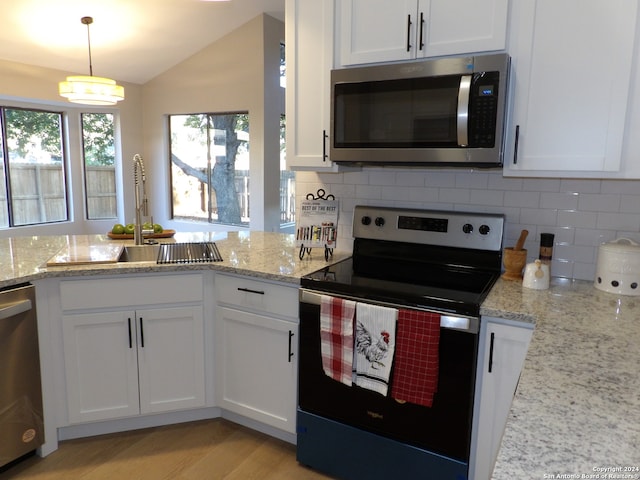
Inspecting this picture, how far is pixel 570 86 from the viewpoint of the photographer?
5.85 ft

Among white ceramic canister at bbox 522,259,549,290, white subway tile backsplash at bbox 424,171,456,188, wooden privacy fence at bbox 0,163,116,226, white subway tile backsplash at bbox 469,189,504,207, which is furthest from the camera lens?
wooden privacy fence at bbox 0,163,116,226

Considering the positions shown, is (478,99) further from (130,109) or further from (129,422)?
(130,109)

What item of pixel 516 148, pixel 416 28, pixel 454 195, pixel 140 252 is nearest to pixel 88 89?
pixel 140 252

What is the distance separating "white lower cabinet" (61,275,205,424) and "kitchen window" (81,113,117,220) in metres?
4.60

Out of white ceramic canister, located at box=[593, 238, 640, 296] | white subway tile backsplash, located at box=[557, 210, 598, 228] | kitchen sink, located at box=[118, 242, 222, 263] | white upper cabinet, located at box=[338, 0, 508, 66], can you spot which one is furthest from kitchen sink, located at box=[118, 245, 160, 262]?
white ceramic canister, located at box=[593, 238, 640, 296]

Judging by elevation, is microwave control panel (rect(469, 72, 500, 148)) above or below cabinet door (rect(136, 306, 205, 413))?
above

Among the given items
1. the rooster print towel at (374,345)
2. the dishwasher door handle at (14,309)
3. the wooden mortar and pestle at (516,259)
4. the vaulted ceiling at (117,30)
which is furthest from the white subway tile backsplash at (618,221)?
the vaulted ceiling at (117,30)

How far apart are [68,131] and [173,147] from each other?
1274 mm

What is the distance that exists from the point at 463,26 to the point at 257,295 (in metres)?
1.44

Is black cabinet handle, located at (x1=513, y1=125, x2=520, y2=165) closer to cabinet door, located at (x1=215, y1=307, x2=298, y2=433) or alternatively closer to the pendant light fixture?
cabinet door, located at (x1=215, y1=307, x2=298, y2=433)

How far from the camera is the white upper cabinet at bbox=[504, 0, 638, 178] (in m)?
1.70

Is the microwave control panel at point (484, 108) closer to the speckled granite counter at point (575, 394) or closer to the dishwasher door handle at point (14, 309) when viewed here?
the speckled granite counter at point (575, 394)

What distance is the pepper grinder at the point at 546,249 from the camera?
6.58ft

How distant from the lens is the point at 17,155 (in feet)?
18.4
